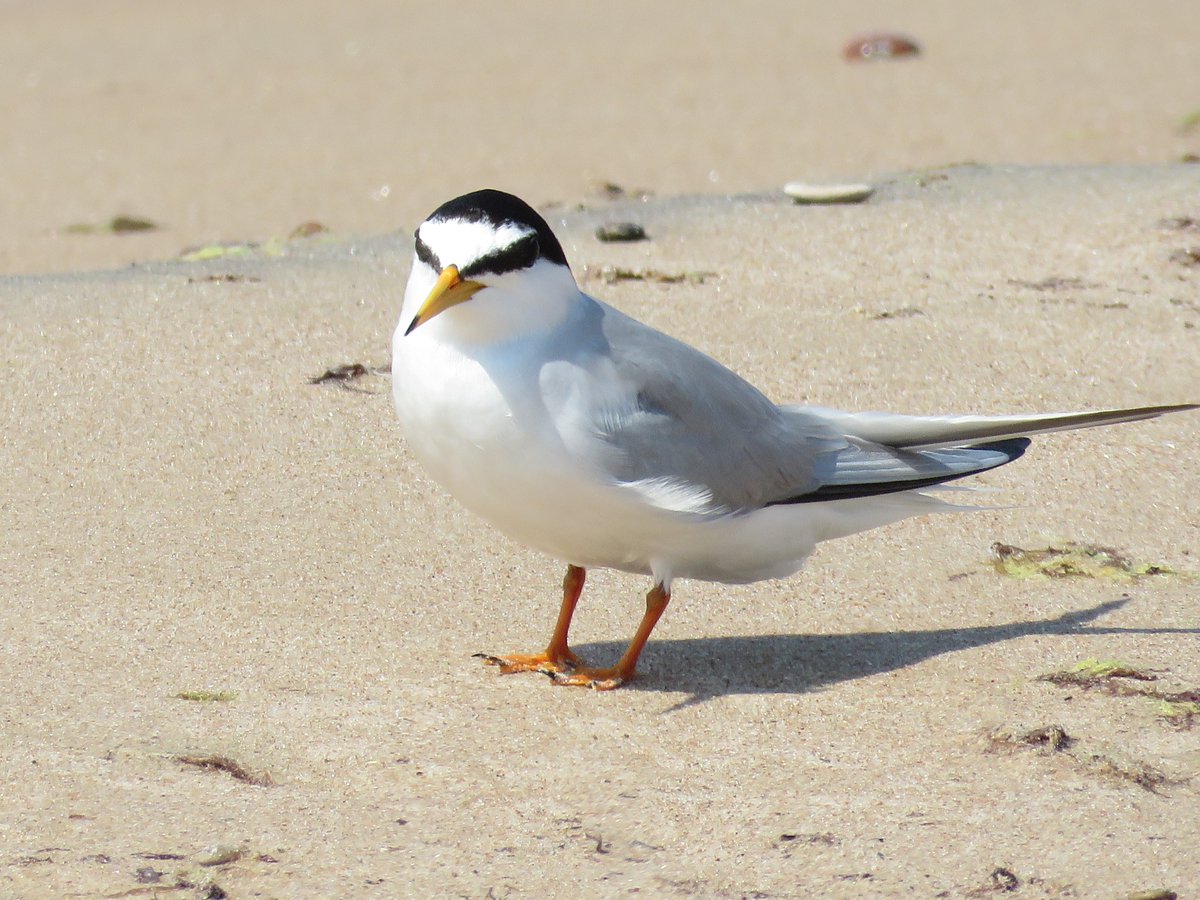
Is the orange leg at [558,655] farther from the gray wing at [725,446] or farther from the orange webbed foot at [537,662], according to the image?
the gray wing at [725,446]

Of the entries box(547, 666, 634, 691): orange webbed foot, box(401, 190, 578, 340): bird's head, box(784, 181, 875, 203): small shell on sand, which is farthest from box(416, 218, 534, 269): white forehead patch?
box(784, 181, 875, 203): small shell on sand


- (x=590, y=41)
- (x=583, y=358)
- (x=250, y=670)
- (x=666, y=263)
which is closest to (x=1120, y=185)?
(x=666, y=263)

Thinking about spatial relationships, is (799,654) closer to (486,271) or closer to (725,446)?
(725,446)

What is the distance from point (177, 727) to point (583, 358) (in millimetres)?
1134

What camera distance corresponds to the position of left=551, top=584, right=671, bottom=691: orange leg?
3.80m

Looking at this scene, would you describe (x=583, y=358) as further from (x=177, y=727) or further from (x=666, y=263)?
(x=666, y=263)

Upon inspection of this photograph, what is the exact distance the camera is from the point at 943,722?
3520 millimetres

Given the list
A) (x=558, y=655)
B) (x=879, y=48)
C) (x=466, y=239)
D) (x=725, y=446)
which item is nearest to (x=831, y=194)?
(x=725, y=446)

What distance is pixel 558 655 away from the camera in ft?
12.7

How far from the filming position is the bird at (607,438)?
3.56 metres

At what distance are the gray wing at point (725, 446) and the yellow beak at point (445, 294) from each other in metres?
0.39

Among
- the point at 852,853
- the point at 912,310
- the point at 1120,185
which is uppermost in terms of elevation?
the point at 1120,185

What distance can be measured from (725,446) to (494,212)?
2.48 ft

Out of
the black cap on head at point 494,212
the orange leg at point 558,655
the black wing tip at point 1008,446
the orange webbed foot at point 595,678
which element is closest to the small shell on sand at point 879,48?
the black wing tip at point 1008,446
